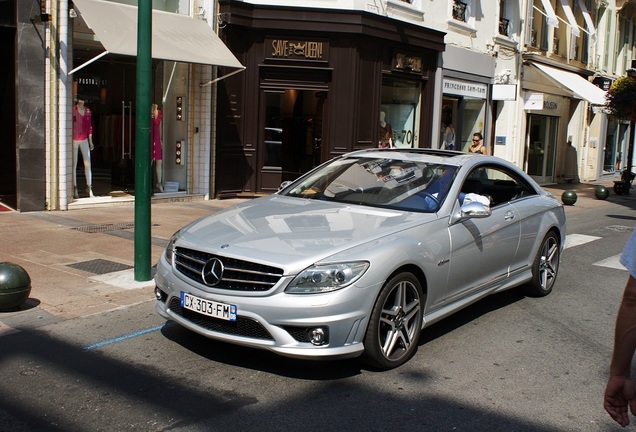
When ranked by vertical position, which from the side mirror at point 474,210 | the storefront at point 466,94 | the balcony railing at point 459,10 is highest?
the balcony railing at point 459,10

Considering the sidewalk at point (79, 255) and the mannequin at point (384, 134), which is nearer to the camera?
the sidewalk at point (79, 255)

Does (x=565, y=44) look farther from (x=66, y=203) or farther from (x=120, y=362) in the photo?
(x=120, y=362)

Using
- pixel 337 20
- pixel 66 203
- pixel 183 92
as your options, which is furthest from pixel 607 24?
pixel 66 203

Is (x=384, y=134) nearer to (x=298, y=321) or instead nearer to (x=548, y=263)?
(x=548, y=263)

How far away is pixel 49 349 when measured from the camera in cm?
536

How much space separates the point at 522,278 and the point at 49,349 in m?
4.50

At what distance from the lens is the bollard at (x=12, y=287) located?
20.0 ft

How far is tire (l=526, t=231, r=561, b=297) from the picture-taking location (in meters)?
7.32

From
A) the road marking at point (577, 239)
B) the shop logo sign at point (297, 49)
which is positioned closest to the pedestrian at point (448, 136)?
the shop logo sign at point (297, 49)

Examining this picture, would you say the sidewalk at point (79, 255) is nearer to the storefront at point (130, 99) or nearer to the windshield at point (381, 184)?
the storefront at point (130, 99)

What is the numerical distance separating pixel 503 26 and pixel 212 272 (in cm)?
1999

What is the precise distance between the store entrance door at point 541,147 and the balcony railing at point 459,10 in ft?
17.1

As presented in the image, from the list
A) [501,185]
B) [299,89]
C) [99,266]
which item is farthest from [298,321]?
[299,89]

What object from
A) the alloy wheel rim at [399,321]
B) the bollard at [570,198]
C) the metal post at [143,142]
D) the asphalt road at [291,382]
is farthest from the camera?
the bollard at [570,198]
